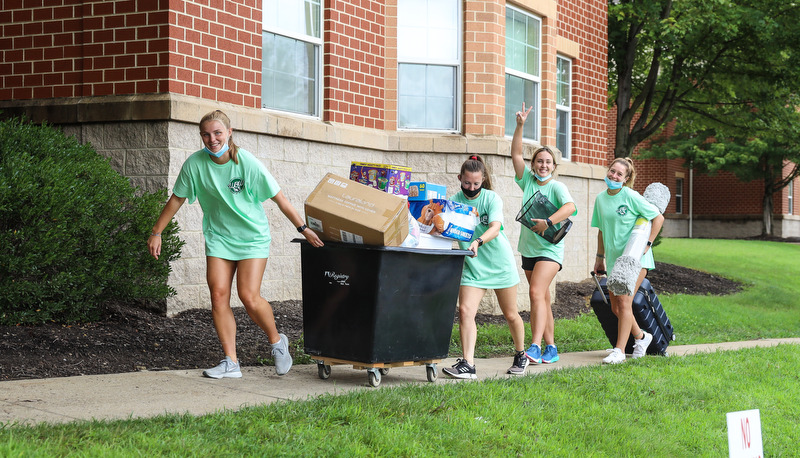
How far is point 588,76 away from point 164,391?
11.4m

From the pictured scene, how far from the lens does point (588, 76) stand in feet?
49.8

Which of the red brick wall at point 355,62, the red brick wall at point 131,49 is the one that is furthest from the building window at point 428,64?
the red brick wall at point 131,49

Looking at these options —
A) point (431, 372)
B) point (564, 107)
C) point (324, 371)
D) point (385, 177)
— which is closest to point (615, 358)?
point (431, 372)

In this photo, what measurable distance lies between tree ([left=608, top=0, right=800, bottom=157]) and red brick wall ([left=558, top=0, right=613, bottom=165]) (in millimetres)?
915

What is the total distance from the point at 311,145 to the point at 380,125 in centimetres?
137

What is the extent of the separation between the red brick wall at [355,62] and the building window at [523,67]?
2.25 m

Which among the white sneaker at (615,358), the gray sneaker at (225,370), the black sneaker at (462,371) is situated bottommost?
the white sneaker at (615,358)

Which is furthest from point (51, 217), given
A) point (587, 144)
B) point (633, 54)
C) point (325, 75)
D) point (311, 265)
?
point (633, 54)

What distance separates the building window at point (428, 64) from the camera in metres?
11.2

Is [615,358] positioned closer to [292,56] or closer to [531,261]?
[531,261]

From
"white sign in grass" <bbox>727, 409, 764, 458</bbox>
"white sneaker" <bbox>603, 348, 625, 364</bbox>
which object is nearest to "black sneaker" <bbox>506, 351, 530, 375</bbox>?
"white sneaker" <bbox>603, 348, 625, 364</bbox>

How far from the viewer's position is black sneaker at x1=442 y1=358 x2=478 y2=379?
6469 millimetres

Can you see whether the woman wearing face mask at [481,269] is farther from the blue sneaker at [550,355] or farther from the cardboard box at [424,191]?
the blue sneaker at [550,355]

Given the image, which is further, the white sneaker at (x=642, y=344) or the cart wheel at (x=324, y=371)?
the white sneaker at (x=642, y=344)
